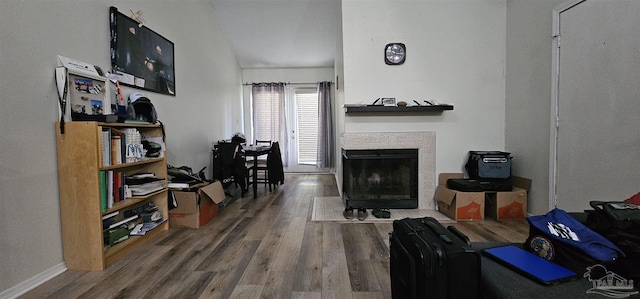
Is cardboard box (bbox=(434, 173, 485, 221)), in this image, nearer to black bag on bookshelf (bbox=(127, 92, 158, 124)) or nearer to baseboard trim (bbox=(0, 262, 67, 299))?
black bag on bookshelf (bbox=(127, 92, 158, 124))

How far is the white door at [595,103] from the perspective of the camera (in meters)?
1.94

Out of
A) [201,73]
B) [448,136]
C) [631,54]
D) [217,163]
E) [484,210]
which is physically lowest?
[484,210]

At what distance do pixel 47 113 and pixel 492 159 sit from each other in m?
3.88

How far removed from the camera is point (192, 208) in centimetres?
265

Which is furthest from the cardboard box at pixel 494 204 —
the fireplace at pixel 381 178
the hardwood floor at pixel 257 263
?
the fireplace at pixel 381 178

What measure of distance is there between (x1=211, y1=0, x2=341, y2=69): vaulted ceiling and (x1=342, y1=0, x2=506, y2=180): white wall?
1264 millimetres

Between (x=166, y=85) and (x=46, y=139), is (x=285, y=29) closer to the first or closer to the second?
(x=166, y=85)

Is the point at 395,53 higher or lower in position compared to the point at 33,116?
higher

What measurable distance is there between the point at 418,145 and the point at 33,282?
3427 millimetres

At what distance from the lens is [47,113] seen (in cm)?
177

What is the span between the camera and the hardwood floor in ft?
5.29

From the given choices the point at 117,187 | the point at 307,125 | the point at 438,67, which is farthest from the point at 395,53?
the point at 307,125

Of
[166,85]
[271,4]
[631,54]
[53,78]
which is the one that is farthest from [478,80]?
[53,78]

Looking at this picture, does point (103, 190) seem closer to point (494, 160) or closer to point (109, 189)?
point (109, 189)
